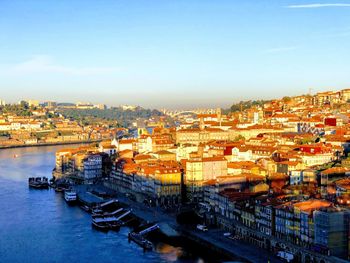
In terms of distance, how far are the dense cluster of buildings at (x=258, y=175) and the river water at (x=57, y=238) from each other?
1.74m

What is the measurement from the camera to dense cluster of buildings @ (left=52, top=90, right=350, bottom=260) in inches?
468

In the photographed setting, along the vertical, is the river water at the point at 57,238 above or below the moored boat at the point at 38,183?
below

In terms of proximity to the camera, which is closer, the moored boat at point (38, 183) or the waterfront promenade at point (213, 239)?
the waterfront promenade at point (213, 239)

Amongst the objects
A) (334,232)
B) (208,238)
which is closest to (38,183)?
(208,238)

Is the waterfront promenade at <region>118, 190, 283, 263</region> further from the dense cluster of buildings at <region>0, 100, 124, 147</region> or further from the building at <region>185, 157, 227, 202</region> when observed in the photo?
the dense cluster of buildings at <region>0, 100, 124, 147</region>

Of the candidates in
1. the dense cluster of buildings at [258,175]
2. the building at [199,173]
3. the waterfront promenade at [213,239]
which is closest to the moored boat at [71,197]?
the dense cluster of buildings at [258,175]

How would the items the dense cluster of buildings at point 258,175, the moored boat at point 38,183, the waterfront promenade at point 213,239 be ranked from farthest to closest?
A: 1. the moored boat at point 38,183
2. the dense cluster of buildings at point 258,175
3. the waterfront promenade at point 213,239

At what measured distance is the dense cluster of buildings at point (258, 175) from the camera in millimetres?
11898

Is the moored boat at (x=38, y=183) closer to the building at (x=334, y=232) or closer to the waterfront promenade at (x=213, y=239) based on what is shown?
the waterfront promenade at (x=213, y=239)

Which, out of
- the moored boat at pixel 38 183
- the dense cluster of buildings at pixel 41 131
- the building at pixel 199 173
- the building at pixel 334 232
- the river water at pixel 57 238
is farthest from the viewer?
the dense cluster of buildings at pixel 41 131

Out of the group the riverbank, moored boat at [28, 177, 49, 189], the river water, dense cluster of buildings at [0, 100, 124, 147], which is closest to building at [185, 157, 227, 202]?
the riverbank

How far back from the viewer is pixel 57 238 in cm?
1456

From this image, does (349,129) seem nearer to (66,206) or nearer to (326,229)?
(66,206)

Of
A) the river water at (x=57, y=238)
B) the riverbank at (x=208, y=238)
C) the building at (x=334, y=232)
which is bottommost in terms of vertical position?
the river water at (x=57, y=238)
